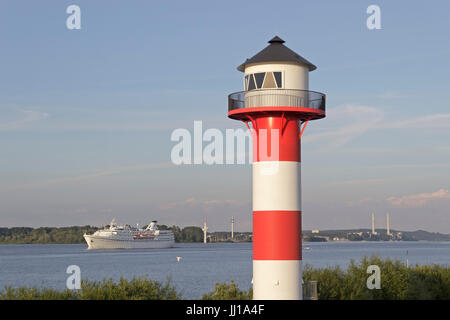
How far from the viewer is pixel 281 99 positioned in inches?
1113

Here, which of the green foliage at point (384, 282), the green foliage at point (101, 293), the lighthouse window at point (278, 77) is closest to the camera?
the lighthouse window at point (278, 77)

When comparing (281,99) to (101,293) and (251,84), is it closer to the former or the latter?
(251,84)

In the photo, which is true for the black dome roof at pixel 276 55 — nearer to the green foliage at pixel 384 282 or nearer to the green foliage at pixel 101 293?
the green foliage at pixel 101 293

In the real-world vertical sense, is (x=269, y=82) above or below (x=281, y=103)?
above

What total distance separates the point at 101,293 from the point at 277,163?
11332 millimetres

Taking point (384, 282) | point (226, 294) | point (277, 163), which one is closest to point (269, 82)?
point (277, 163)

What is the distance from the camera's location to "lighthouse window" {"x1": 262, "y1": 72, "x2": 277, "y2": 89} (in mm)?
28609

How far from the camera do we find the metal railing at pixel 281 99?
92.7 feet

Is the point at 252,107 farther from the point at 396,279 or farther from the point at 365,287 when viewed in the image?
the point at 396,279

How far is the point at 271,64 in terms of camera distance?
94.1ft

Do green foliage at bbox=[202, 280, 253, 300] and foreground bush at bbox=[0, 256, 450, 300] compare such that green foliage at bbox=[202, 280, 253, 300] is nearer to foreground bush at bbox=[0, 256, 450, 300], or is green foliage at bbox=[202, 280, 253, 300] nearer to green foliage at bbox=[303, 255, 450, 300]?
foreground bush at bbox=[0, 256, 450, 300]

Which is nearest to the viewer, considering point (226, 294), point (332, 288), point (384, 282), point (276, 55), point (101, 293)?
point (276, 55)

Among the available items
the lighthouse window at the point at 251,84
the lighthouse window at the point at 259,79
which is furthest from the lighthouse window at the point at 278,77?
the lighthouse window at the point at 251,84
